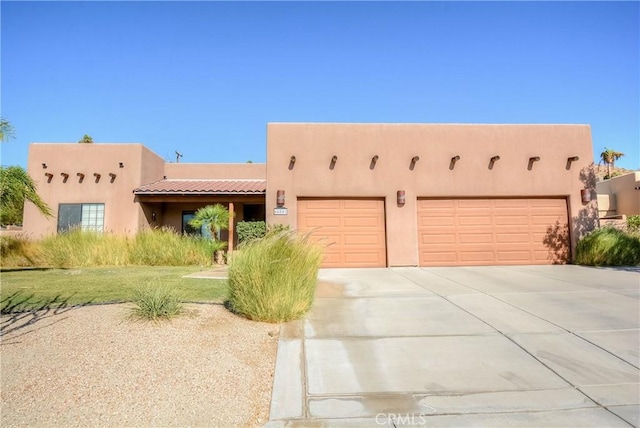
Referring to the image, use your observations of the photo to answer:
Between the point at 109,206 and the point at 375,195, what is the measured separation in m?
12.5

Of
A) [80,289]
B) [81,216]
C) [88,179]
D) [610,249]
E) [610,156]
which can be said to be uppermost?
[610,156]

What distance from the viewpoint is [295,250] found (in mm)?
5715

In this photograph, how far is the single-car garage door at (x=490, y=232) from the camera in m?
12.4

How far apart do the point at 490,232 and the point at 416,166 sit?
3.60 metres

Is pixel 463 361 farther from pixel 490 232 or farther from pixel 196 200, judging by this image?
pixel 196 200

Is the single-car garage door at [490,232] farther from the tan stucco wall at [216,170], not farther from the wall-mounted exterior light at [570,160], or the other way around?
the tan stucco wall at [216,170]

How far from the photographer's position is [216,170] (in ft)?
62.4

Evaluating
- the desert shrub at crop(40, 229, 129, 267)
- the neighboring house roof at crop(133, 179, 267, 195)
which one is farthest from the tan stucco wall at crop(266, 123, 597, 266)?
the desert shrub at crop(40, 229, 129, 267)

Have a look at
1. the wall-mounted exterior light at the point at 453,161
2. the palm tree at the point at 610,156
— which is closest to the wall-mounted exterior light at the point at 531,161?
the wall-mounted exterior light at the point at 453,161

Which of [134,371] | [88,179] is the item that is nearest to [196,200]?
[88,179]

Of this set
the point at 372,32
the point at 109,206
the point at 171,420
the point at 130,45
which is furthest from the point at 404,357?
the point at 109,206

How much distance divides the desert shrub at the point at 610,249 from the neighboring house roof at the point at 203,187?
12291mm

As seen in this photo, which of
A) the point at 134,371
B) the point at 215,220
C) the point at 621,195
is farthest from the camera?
the point at 621,195

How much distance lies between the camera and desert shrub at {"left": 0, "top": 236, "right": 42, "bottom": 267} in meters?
13.2
